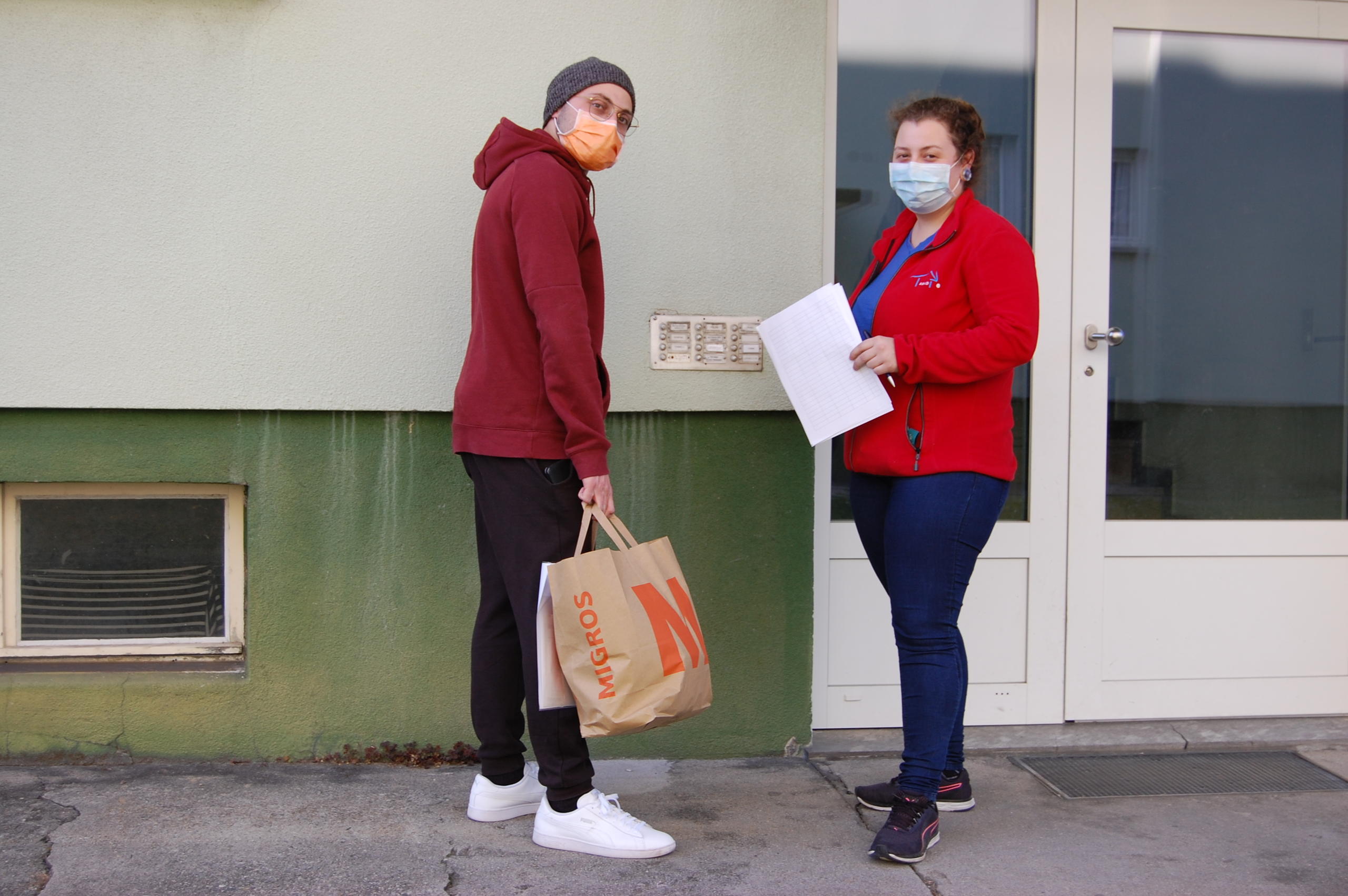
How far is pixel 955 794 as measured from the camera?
2871 mm

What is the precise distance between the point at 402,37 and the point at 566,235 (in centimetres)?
105

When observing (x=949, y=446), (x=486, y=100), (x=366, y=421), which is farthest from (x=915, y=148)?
(x=366, y=421)

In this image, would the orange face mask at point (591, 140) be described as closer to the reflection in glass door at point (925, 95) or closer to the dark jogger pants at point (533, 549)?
the dark jogger pants at point (533, 549)

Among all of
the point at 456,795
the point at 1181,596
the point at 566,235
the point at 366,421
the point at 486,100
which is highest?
the point at 486,100

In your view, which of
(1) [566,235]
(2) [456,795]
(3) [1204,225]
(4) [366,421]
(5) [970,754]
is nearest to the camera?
(1) [566,235]

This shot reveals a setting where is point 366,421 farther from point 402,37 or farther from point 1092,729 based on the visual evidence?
point 1092,729

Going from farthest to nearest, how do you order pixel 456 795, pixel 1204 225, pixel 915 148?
pixel 1204 225, pixel 456 795, pixel 915 148

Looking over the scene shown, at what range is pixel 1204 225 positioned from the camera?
11.9ft

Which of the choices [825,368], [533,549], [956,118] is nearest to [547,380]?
[533,549]

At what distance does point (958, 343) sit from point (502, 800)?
1565mm

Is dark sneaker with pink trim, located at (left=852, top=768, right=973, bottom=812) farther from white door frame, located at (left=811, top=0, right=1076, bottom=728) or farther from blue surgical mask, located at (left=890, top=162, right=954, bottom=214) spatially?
blue surgical mask, located at (left=890, top=162, right=954, bottom=214)

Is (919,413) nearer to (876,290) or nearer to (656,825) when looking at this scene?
(876,290)

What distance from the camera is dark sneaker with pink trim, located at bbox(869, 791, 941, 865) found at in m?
2.50

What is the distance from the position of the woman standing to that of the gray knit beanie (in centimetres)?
68
